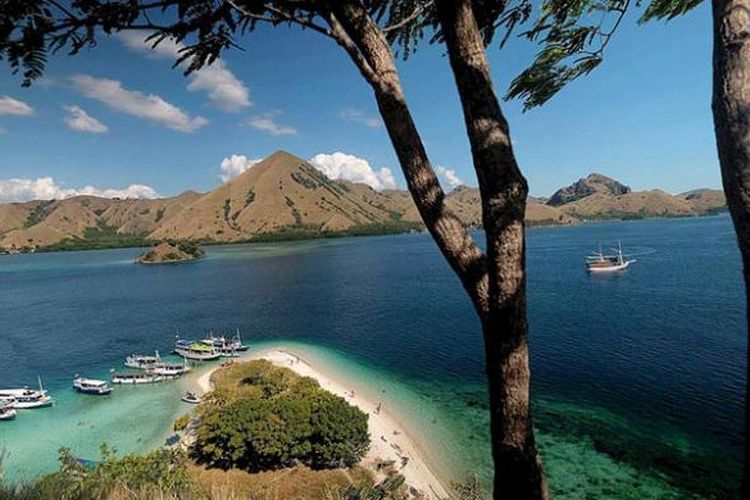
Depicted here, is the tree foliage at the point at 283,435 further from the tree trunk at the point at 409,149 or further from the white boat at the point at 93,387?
the tree trunk at the point at 409,149

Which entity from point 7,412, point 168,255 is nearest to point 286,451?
point 7,412

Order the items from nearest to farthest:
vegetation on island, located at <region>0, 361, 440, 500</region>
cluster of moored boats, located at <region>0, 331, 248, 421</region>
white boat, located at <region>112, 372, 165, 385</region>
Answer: vegetation on island, located at <region>0, 361, 440, 500</region> → cluster of moored boats, located at <region>0, 331, 248, 421</region> → white boat, located at <region>112, 372, 165, 385</region>

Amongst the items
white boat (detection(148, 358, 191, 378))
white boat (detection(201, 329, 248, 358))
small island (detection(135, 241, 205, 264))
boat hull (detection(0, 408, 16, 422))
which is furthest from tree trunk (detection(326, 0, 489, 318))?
small island (detection(135, 241, 205, 264))

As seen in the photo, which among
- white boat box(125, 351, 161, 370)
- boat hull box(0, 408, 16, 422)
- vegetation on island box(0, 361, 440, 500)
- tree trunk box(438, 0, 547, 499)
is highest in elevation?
tree trunk box(438, 0, 547, 499)

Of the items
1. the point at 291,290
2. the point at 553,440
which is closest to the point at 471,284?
the point at 553,440

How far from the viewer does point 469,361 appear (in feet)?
140

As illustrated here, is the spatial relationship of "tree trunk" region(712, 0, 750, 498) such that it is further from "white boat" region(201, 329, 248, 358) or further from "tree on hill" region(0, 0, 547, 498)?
"white boat" region(201, 329, 248, 358)

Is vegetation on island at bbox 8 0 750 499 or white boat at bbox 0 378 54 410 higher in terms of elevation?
vegetation on island at bbox 8 0 750 499

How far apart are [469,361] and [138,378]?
34.0 meters

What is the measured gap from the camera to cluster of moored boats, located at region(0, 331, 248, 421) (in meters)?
37.9

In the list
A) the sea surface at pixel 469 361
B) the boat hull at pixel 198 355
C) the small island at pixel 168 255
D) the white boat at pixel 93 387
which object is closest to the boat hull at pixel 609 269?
the sea surface at pixel 469 361

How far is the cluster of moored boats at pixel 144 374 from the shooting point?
37888 millimetres

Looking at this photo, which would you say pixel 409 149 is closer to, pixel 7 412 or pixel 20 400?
pixel 7 412

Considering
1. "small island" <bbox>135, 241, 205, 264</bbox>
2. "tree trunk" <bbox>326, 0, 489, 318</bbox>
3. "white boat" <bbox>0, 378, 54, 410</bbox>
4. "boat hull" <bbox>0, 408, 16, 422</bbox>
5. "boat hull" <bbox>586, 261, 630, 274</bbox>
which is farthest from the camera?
"small island" <bbox>135, 241, 205, 264</bbox>
